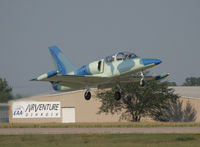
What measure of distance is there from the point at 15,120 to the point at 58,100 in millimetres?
8008

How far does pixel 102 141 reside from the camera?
3091 cm

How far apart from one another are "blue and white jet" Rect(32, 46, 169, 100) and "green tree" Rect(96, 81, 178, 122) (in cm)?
3412

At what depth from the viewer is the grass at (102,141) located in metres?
28.5

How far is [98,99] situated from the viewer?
78.5 m

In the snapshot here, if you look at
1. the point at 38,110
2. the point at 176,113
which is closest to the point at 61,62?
the point at 38,110

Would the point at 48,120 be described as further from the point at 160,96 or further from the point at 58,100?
the point at 160,96

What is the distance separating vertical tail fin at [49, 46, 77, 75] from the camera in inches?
1726

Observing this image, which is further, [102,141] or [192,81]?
[192,81]

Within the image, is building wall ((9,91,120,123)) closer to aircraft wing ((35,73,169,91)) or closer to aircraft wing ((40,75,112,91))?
aircraft wing ((35,73,169,91))

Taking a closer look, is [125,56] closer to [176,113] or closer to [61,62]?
[61,62]

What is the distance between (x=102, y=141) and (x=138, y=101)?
47593 millimetres

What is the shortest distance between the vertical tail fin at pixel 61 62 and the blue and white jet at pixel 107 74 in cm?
81

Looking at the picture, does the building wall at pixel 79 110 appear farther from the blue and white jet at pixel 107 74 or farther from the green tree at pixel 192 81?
the green tree at pixel 192 81

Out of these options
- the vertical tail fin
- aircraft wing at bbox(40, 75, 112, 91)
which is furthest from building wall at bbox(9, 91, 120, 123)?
aircraft wing at bbox(40, 75, 112, 91)
